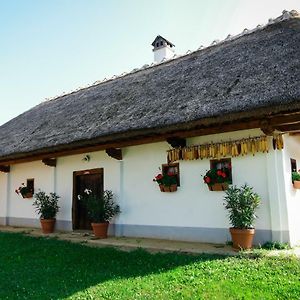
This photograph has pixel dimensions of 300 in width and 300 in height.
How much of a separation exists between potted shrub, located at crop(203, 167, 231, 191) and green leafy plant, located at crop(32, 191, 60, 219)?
16.4 feet

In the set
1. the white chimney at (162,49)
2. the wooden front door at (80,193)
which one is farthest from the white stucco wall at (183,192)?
the white chimney at (162,49)

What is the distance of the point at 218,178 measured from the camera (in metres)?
6.89

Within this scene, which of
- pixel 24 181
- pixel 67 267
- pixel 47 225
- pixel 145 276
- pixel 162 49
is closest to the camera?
pixel 145 276

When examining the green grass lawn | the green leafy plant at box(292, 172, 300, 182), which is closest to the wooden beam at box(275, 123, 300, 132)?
the green leafy plant at box(292, 172, 300, 182)

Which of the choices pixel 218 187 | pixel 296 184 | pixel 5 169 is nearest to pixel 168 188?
pixel 218 187

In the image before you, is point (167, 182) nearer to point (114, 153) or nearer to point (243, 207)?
point (114, 153)

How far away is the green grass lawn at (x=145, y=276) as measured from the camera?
4391 mm

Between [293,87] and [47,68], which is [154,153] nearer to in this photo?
[293,87]

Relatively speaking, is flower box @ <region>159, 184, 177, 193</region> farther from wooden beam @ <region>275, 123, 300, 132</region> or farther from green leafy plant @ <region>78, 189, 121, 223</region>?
wooden beam @ <region>275, 123, 300, 132</region>

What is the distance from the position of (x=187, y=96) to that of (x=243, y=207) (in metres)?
2.67

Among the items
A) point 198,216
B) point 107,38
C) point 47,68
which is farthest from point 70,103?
point 198,216

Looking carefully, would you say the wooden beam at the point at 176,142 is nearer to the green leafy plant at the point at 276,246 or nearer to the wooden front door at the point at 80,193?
the green leafy plant at the point at 276,246

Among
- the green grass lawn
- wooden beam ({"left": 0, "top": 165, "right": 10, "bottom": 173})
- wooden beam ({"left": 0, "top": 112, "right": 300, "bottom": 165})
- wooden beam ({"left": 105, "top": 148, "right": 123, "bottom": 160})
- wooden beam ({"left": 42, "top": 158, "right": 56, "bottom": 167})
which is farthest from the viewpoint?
wooden beam ({"left": 0, "top": 165, "right": 10, "bottom": 173})

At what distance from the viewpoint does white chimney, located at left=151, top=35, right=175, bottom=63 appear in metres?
13.4
